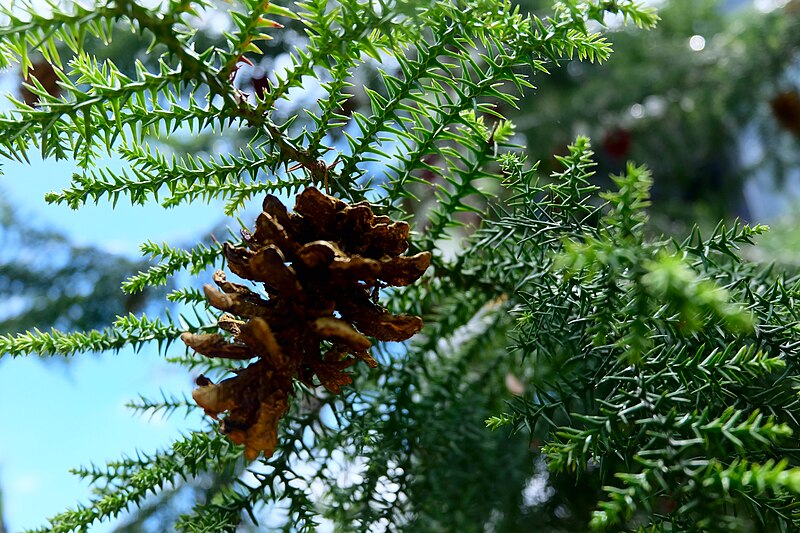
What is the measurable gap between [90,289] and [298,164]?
2.28ft

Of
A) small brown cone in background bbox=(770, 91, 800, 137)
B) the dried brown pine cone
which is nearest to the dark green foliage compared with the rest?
the dried brown pine cone

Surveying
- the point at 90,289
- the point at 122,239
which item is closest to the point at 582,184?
the point at 90,289

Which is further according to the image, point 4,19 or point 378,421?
point 378,421

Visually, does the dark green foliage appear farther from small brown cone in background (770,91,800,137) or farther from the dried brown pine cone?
small brown cone in background (770,91,800,137)

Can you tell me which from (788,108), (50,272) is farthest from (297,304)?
(788,108)

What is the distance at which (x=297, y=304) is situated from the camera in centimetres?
27

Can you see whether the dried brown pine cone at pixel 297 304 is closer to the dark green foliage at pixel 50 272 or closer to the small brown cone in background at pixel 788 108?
the dark green foliage at pixel 50 272

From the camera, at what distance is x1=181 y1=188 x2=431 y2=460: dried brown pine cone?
0.25 m

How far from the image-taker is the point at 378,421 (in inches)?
14.9

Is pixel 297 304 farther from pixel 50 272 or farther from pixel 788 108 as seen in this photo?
pixel 788 108

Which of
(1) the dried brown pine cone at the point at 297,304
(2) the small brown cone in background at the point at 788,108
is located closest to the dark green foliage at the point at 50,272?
(1) the dried brown pine cone at the point at 297,304

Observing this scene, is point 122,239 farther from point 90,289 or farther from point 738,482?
point 738,482

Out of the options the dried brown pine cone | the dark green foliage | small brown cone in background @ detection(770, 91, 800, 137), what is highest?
the dark green foliage

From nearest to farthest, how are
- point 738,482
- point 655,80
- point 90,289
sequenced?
point 738,482 < point 90,289 < point 655,80
